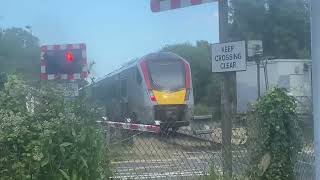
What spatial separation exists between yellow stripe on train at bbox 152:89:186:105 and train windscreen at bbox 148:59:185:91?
201 millimetres

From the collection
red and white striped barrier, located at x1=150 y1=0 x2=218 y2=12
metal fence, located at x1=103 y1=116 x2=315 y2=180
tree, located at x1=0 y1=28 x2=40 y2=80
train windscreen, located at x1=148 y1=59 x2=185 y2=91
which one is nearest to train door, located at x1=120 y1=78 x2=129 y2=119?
train windscreen, located at x1=148 y1=59 x2=185 y2=91

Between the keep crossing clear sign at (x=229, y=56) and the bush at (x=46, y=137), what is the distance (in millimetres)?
2349

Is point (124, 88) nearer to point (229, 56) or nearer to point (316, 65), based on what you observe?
point (229, 56)

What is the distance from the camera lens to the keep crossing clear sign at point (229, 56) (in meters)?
7.20

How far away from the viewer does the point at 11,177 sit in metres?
5.25

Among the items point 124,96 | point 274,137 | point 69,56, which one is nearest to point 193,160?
point 274,137

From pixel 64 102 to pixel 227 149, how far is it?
2070 mm

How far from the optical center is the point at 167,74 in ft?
78.9

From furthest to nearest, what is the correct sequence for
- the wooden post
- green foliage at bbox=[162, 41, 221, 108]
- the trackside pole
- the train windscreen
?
green foliage at bbox=[162, 41, 221, 108]
the train windscreen
the wooden post
the trackside pole

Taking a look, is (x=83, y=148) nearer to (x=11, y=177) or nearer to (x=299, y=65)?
(x=11, y=177)

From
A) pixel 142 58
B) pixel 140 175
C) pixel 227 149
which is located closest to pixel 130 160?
pixel 140 175

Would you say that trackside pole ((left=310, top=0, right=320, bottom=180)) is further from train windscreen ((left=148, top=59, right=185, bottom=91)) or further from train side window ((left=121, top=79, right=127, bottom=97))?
train side window ((left=121, top=79, right=127, bottom=97))

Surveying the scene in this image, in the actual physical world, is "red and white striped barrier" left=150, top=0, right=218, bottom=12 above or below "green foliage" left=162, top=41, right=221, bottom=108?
above

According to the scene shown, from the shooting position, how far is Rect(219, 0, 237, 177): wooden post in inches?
260
